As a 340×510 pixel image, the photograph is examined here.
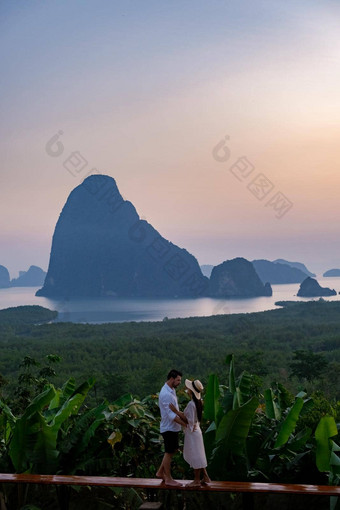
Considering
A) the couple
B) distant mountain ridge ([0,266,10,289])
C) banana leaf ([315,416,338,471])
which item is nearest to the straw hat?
the couple

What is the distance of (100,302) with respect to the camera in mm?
130625

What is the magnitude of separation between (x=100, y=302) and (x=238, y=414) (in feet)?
423

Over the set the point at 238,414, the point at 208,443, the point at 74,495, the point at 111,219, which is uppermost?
the point at 111,219

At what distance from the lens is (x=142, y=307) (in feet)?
364

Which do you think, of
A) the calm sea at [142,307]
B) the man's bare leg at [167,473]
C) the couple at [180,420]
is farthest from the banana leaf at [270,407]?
the calm sea at [142,307]

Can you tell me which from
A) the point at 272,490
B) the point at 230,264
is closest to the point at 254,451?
the point at 272,490

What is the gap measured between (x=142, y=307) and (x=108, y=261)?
97.6 ft

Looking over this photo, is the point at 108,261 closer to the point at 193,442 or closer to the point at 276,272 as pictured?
the point at 276,272

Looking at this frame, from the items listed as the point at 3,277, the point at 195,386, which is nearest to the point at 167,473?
the point at 195,386

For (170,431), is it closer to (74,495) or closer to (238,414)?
(238,414)

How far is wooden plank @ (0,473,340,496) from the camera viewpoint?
2648 mm

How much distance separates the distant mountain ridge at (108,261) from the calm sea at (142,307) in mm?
4747

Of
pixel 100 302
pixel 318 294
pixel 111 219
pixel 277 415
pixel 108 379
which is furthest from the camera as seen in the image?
pixel 111 219

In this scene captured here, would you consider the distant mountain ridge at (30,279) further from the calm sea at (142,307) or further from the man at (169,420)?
the man at (169,420)
